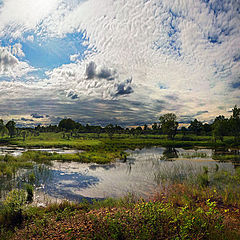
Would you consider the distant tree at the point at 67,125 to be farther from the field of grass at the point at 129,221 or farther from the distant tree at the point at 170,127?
the field of grass at the point at 129,221

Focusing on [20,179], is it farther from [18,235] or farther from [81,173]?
[18,235]

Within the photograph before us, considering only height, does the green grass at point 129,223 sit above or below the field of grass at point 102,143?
above

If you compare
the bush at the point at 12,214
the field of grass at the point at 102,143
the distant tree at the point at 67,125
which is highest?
the distant tree at the point at 67,125

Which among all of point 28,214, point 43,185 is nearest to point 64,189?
point 43,185

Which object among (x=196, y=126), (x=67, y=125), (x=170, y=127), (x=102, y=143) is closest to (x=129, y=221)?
(x=102, y=143)

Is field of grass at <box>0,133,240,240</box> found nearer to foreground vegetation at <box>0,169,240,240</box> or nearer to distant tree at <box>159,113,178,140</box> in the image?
foreground vegetation at <box>0,169,240,240</box>

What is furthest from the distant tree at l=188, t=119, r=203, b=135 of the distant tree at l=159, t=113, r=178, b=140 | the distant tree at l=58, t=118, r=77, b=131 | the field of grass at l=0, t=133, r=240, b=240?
the field of grass at l=0, t=133, r=240, b=240

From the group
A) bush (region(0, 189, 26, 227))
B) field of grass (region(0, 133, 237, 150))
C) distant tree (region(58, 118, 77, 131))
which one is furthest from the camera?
distant tree (region(58, 118, 77, 131))

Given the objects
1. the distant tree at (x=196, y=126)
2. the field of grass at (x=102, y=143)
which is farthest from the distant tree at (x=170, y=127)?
the distant tree at (x=196, y=126)

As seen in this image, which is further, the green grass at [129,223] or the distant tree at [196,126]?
the distant tree at [196,126]

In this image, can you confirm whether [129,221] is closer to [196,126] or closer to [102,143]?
[102,143]

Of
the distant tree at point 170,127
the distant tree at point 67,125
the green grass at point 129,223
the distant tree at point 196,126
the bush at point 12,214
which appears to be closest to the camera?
the green grass at point 129,223

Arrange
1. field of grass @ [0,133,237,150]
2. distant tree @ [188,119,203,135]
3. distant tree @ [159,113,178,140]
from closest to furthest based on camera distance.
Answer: field of grass @ [0,133,237,150] < distant tree @ [159,113,178,140] < distant tree @ [188,119,203,135]

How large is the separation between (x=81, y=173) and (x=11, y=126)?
91193 millimetres
